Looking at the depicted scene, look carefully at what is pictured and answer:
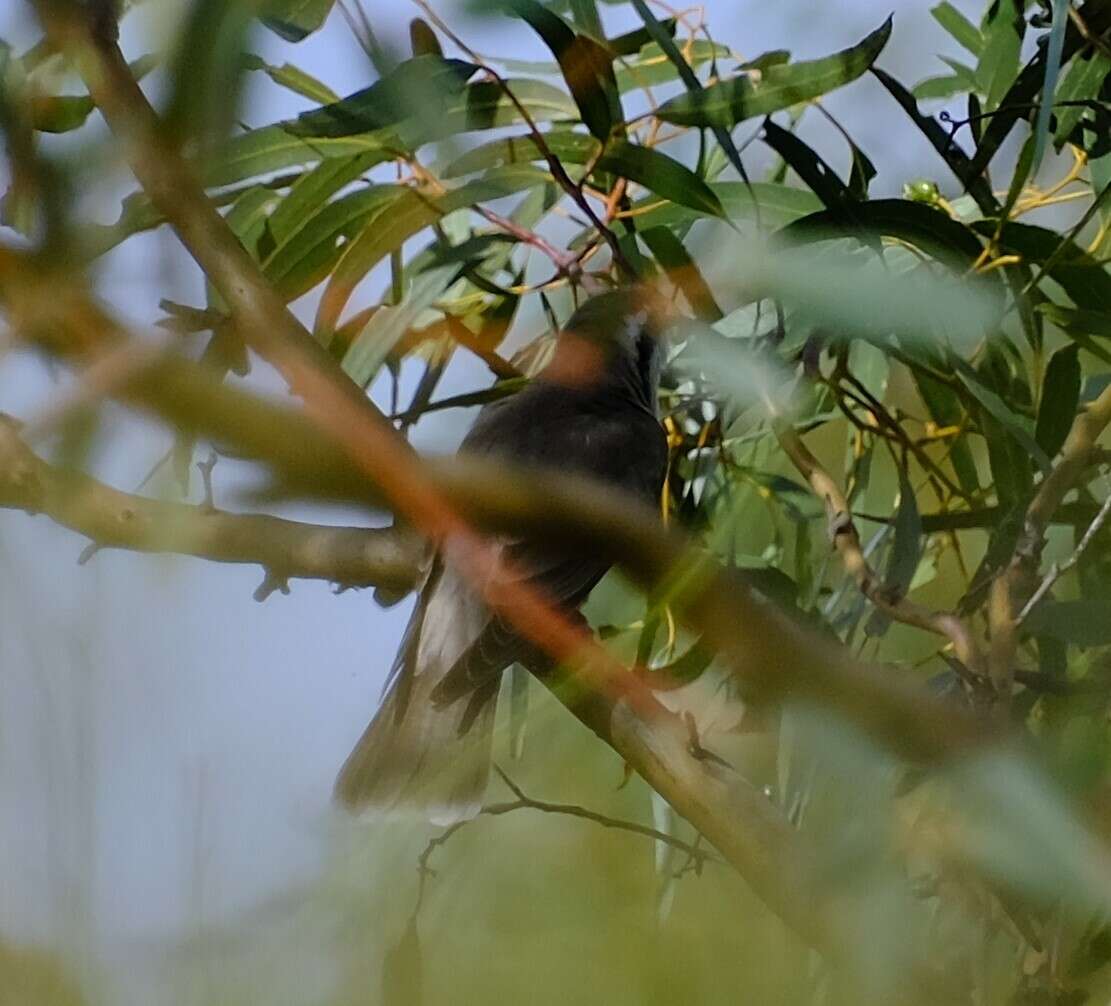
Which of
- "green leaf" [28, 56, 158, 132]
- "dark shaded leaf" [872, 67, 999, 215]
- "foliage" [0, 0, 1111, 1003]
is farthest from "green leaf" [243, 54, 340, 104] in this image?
"dark shaded leaf" [872, 67, 999, 215]

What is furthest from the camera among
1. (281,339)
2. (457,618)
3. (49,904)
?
(457,618)

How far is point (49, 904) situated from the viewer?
25.6 inches

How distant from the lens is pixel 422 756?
1.04m

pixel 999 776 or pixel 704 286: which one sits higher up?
pixel 704 286

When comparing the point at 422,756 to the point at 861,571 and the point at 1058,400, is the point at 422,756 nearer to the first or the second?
the point at 861,571

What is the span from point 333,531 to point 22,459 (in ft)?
0.56

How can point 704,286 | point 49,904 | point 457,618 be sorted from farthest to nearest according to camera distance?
point 457,618
point 704,286
point 49,904

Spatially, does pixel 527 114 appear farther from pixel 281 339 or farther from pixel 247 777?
pixel 247 777

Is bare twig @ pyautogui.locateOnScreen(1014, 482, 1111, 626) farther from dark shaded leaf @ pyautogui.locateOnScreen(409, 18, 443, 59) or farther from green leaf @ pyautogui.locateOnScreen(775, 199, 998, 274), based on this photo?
dark shaded leaf @ pyautogui.locateOnScreen(409, 18, 443, 59)

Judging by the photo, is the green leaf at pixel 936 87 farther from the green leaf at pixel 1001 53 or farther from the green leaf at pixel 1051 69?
the green leaf at pixel 1051 69

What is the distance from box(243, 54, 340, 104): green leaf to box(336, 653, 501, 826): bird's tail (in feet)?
1.29

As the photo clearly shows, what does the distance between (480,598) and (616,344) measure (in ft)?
0.64

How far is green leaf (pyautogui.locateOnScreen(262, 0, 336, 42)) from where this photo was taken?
81 cm

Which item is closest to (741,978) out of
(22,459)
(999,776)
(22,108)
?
(999,776)
